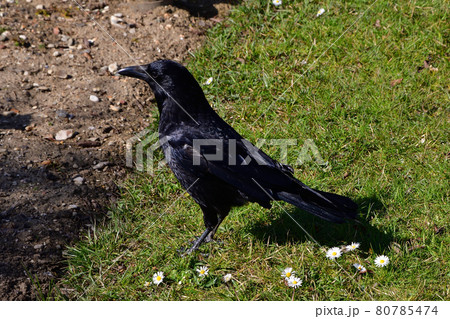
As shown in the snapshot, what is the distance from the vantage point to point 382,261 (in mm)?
3371

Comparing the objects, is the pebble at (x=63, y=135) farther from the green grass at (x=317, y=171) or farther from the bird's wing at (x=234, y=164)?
the bird's wing at (x=234, y=164)

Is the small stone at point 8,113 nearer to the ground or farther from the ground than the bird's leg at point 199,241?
farther from the ground

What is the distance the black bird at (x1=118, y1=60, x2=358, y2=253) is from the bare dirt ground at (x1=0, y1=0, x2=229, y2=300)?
0.90m

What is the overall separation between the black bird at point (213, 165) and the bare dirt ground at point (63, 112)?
896 mm

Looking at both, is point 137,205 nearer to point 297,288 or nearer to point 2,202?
point 2,202

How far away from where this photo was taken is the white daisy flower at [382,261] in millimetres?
3348

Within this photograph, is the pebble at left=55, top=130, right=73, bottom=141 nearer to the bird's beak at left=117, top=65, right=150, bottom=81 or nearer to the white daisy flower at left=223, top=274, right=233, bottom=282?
the bird's beak at left=117, top=65, right=150, bottom=81

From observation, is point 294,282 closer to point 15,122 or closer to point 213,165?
point 213,165

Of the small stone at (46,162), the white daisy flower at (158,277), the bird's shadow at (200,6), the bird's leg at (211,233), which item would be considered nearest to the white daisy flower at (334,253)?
the bird's leg at (211,233)

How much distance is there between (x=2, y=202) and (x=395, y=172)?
2.99m

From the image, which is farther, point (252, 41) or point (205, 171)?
point (252, 41)

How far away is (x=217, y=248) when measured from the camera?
3.70 m
